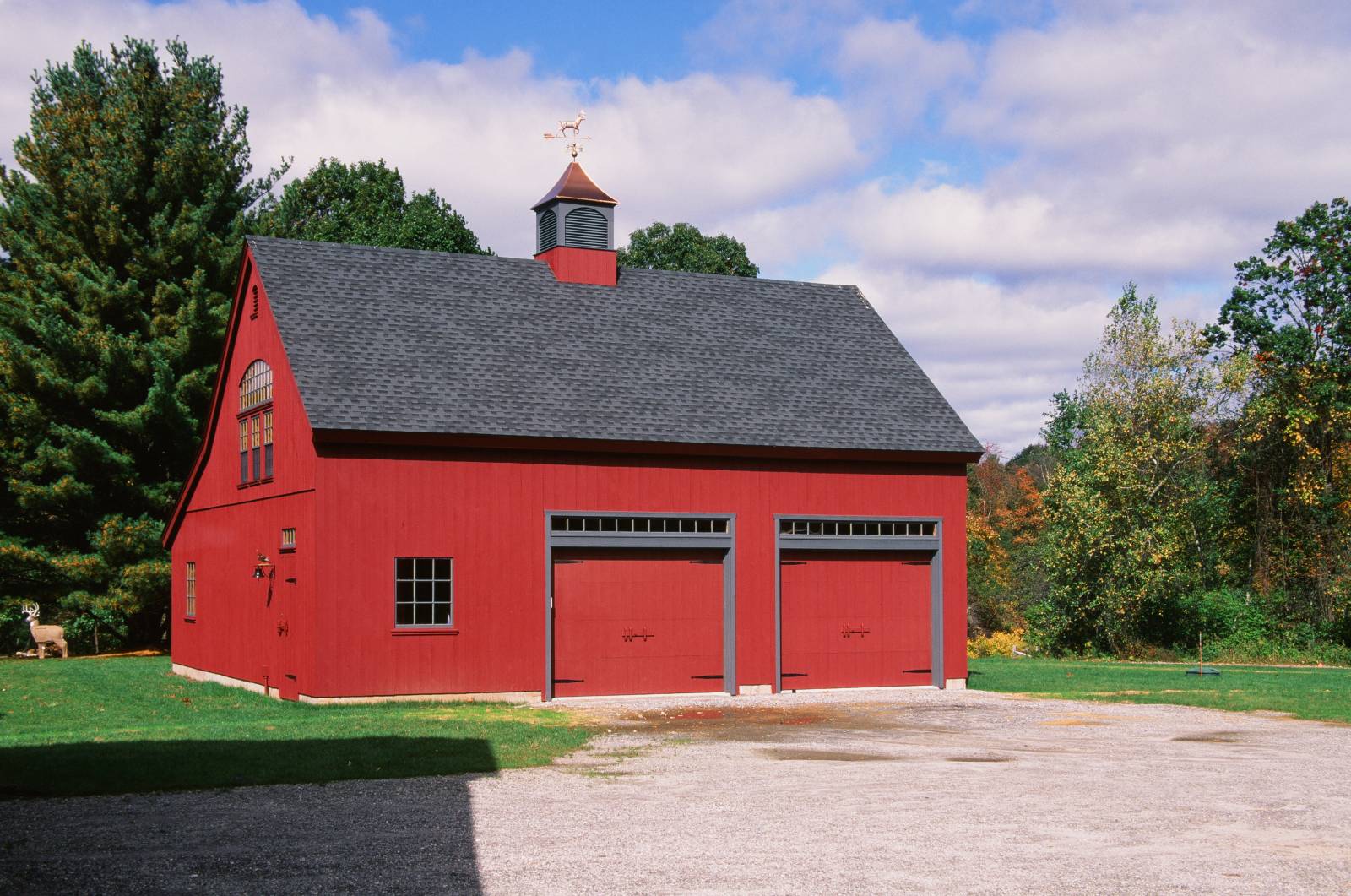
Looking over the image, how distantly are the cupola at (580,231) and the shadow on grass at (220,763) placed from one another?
11767 mm

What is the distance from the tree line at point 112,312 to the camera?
32844 millimetres

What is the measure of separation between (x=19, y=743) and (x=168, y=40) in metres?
27.2

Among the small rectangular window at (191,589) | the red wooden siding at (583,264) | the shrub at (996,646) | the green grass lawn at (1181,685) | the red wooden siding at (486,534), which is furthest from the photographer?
the shrub at (996,646)

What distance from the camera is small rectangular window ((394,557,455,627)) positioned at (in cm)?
2034

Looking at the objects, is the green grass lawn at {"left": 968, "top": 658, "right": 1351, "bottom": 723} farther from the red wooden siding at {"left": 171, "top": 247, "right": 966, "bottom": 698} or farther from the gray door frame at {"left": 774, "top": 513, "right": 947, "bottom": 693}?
the red wooden siding at {"left": 171, "top": 247, "right": 966, "bottom": 698}

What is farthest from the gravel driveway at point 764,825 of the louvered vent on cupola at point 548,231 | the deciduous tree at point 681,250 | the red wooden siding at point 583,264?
the deciduous tree at point 681,250

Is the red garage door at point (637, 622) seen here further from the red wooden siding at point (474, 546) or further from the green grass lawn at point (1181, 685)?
the green grass lawn at point (1181, 685)

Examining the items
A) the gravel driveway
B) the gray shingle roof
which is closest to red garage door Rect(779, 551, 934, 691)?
the gray shingle roof

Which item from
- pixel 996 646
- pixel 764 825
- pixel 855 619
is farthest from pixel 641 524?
pixel 996 646

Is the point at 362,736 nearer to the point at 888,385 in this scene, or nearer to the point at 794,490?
the point at 794,490

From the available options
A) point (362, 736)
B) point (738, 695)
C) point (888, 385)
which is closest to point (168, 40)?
point (888, 385)

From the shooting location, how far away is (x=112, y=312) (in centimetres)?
3391

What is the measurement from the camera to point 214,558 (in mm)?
25297

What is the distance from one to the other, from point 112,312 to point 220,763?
23.6 m
